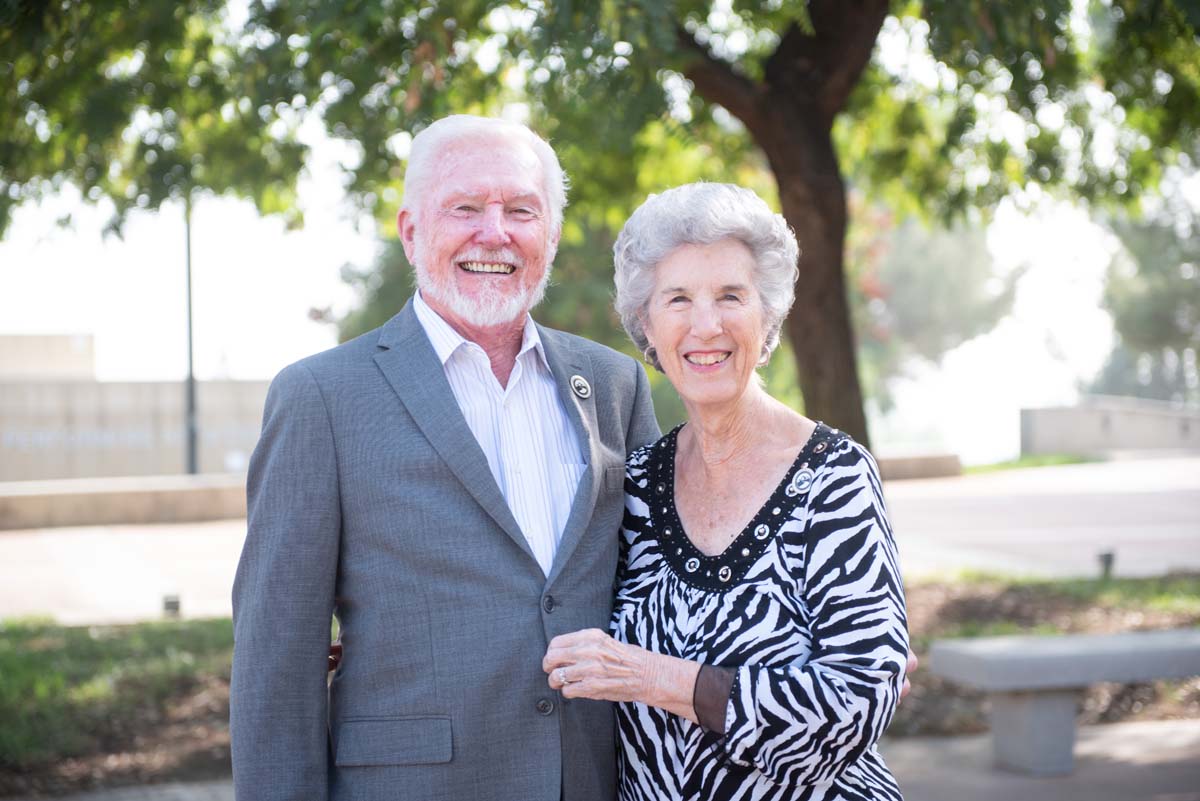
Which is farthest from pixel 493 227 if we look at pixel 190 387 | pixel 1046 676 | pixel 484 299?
pixel 190 387

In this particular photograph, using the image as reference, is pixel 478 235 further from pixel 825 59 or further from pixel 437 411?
pixel 825 59

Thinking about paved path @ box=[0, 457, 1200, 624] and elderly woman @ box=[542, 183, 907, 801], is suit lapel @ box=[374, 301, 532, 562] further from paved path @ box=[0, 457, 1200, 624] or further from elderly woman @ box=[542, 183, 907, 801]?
paved path @ box=[0, 457, 1200, 624]

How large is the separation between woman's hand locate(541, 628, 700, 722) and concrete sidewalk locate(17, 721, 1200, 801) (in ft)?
12.5

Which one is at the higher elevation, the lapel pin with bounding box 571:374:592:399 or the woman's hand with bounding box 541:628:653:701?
the lapel pin with bounding box 571:374:592:399

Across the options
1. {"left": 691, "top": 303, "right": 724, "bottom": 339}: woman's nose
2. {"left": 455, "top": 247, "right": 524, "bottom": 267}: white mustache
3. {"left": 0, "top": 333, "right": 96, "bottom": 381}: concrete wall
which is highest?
{"left": 0, "top": 333, "right": 96, "bottom": 381}: concrete wall

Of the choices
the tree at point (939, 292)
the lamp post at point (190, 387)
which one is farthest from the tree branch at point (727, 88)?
the tree at point (939, 292)

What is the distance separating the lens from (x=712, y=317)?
102 inches

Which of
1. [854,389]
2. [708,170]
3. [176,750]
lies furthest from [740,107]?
[176,750]

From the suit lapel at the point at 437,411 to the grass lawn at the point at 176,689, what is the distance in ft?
14.5

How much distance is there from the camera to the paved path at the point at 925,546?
1194cm

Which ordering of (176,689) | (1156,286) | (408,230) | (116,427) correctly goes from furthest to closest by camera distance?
(1156,286) < (116,427) < (176,689) < (408,230)

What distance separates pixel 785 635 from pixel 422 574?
73 cm

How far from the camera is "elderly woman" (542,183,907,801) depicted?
236 centimetres

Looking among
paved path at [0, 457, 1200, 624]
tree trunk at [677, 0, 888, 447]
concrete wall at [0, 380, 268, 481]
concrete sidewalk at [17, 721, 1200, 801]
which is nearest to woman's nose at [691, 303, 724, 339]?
concrete sidewalk at [17, 721, 1200, 801]
